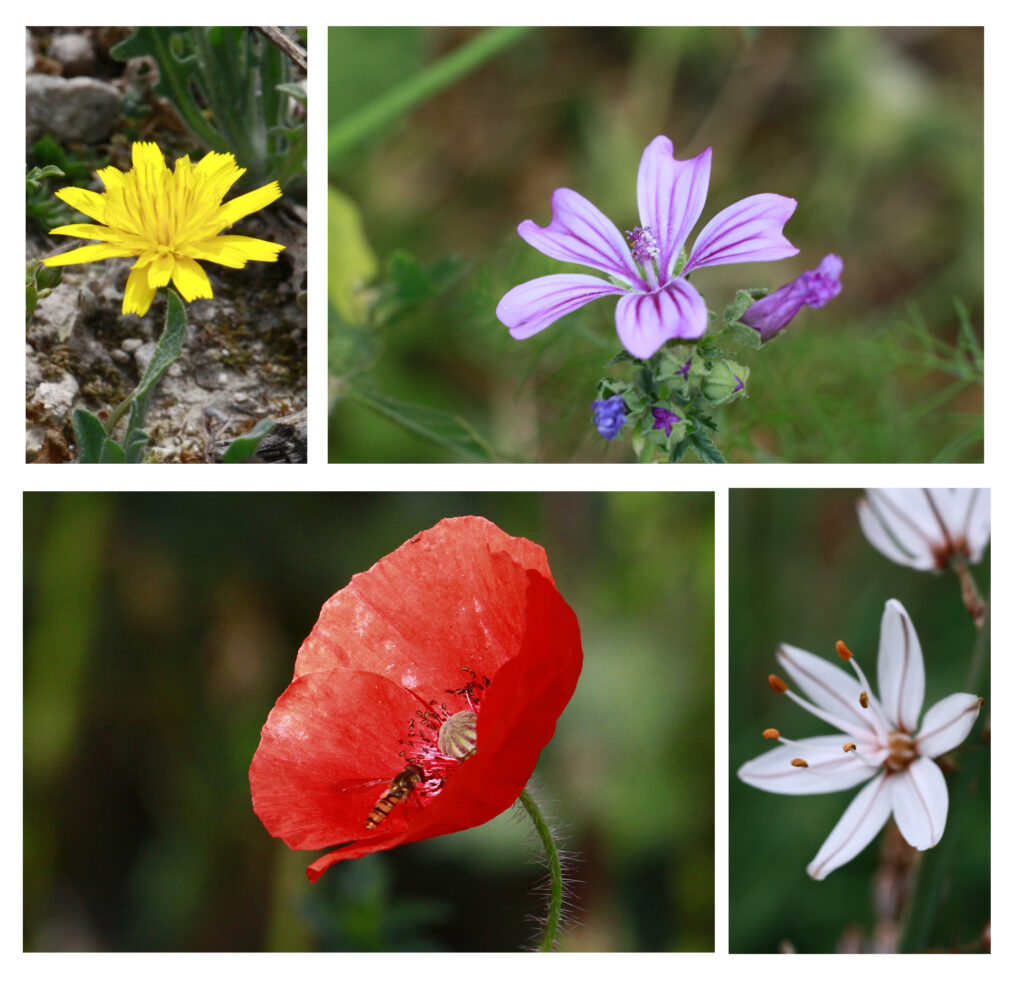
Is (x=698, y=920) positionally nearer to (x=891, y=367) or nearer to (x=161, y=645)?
(x=161, y=645)

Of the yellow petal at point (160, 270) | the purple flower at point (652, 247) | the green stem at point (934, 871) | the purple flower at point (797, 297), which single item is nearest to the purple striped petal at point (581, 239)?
the purple flower at point (652, 247)

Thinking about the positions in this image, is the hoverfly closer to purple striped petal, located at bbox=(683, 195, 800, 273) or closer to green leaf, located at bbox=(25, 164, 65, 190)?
purple striped petal, located at bbox=(683, 195, 800, 273)

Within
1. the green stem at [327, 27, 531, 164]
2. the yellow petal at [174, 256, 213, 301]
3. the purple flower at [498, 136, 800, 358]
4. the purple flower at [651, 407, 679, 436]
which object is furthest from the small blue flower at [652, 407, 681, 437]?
the green stem at [327, 27, 531, 164]

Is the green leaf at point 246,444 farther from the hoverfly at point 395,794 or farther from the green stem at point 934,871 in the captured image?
the green stem at point 934,871

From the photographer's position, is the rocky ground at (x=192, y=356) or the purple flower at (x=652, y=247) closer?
the purple flower at (x=652, y=247)

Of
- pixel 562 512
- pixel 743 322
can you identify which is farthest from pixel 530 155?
pixel 743 322

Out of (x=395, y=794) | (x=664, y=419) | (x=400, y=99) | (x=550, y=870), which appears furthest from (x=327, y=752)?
(x=400, y=99)
